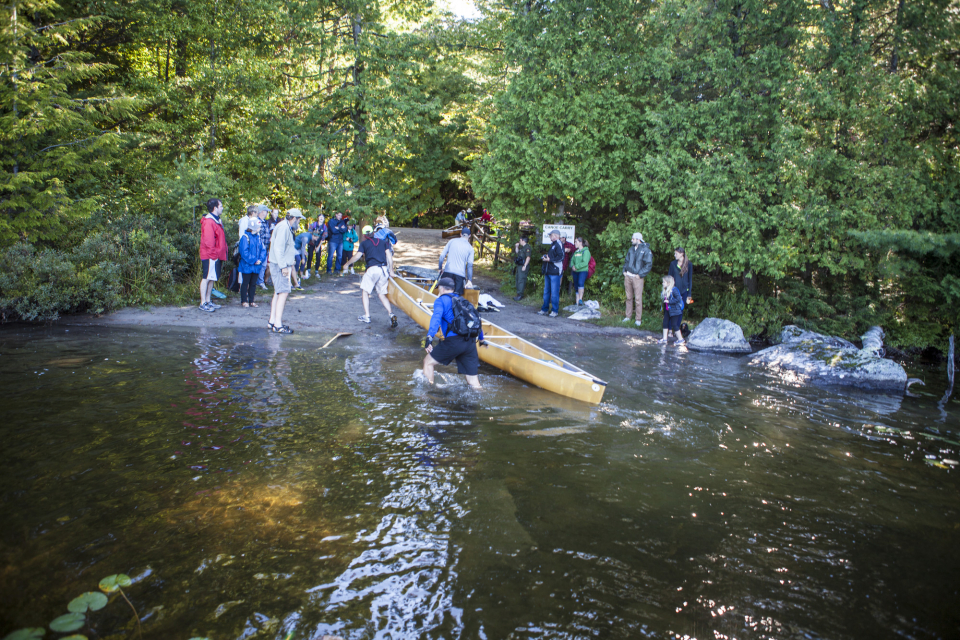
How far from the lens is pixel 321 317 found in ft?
40.5

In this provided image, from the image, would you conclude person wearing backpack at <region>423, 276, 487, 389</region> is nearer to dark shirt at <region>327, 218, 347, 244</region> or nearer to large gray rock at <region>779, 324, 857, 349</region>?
large gray rock at <region>779, 324, 857, 349</region>

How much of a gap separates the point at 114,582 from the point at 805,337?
42.0 ft

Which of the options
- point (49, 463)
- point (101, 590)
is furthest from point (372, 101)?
point (101, 590)

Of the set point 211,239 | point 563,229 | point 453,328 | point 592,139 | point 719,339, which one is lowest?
point 719,339

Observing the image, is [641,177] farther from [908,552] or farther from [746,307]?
[908,552]

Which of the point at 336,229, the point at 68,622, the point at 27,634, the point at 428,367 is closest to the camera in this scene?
the point at 27,634

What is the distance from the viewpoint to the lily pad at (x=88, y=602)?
344cm

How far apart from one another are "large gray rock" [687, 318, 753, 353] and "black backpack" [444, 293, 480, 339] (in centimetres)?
670

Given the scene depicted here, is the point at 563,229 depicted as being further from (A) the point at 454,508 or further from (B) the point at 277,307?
(A) the point at 454,508

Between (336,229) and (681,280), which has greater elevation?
(336,229)

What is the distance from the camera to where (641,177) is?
14602mm

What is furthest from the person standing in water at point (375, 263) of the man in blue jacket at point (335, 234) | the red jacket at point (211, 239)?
the man in blue jacket at point (335, 234)

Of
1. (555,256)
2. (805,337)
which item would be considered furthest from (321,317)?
(805,337)

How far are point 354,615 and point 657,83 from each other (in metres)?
15.5
